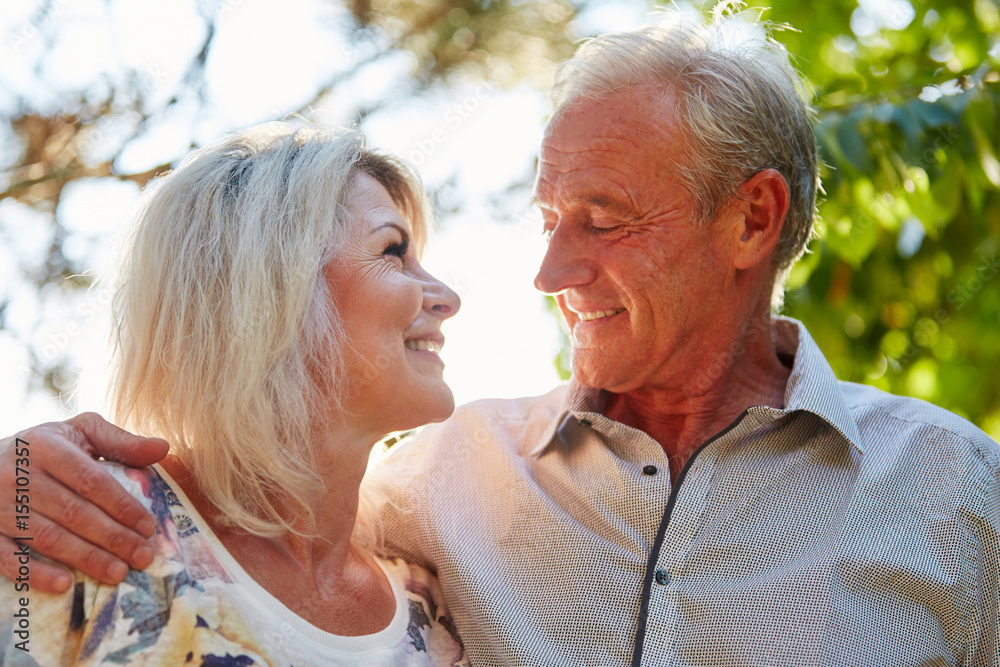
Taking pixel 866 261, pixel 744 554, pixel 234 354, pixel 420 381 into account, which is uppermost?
pixel 234 354

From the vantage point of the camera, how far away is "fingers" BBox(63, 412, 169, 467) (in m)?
1.54

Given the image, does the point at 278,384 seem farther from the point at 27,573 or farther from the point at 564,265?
the point at 564,265

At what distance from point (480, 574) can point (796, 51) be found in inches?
93.4

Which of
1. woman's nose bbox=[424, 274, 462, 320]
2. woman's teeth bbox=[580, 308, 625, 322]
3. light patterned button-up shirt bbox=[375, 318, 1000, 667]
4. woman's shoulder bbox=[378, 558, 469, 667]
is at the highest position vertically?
woman's nose bbox=[424, 274, 462, 320]

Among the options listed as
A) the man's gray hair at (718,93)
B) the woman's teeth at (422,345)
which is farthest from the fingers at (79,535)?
the man's gray hair at (718,93)

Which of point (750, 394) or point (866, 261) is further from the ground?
point (750, 394)

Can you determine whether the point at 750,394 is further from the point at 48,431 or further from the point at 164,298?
the point at 48,431

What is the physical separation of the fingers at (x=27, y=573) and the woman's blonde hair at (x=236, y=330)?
1.15 ft

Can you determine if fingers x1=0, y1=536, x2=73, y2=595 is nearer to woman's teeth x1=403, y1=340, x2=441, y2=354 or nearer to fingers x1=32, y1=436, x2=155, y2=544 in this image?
fingers x1=32, y1=436, x2=155, y2=544

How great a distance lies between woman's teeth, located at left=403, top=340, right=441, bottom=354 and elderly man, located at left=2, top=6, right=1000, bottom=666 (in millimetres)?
349

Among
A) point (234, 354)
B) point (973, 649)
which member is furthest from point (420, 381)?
point (973, 649)

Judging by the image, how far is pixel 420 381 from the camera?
1922mm

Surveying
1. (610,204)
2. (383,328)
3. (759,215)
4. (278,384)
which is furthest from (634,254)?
(278,384)

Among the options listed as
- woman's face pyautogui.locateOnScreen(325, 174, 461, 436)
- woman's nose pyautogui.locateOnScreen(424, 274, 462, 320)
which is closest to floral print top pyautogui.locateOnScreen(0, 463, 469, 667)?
woman's face pyautogui.locateOnScreen(325, 174, 461, 436)
